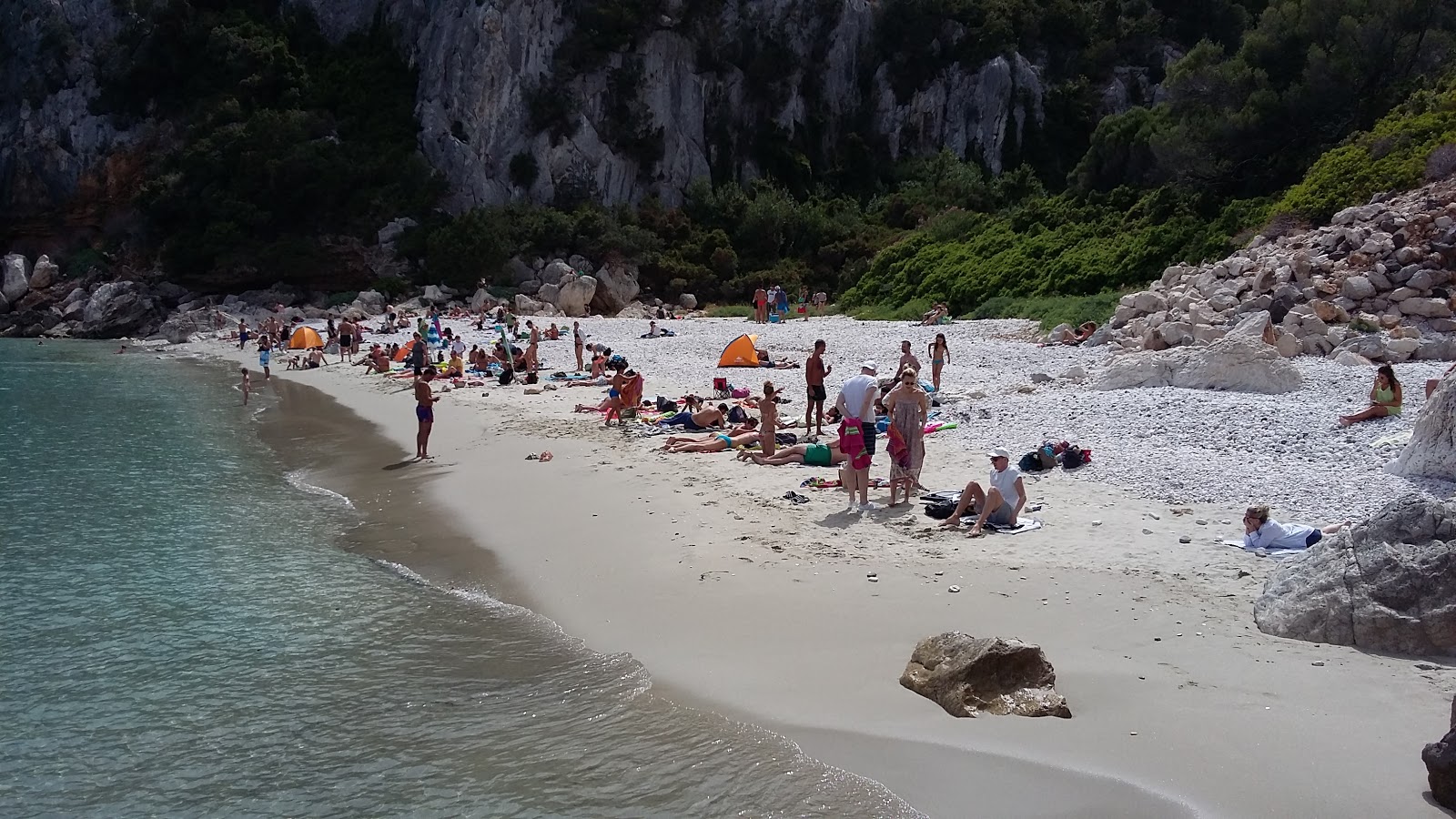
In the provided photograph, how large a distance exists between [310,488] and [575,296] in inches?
1097

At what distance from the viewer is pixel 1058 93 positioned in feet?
177

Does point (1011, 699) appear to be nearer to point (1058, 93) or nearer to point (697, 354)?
point (697, 354)

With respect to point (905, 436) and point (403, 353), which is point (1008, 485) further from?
point (403, 353)

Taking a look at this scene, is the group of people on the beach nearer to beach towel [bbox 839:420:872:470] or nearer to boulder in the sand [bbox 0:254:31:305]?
beach towel [bbox 839:420:872:470]

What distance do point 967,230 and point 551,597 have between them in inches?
1308

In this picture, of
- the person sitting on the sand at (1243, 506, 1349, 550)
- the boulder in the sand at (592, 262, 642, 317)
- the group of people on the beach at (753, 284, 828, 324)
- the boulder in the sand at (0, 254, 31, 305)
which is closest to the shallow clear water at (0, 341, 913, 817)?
the person sitting on the sand at (1243, 506, 1349, 550)

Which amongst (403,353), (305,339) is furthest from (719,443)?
(305,339)

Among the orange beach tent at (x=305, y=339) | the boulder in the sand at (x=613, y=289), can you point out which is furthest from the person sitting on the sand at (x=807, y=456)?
the boulder in the sand at (x=613, y=289)

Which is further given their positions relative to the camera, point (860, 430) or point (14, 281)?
point (14, 281)

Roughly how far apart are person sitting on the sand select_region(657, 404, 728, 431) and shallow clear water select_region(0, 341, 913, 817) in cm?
480

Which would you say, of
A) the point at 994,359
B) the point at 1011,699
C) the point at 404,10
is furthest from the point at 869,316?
the point at 404,10

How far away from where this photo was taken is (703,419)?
14.4 m

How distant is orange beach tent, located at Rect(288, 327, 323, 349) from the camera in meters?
31.6

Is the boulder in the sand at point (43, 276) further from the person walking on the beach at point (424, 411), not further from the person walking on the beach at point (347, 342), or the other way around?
the person walking on the beach at point (424, 411)
